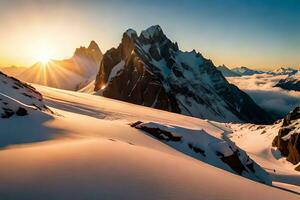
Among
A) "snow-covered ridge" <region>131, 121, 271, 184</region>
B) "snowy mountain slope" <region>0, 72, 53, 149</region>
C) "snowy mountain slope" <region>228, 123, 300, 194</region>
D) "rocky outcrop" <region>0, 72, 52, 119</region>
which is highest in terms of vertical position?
"rocky outcrop" <region>0, 72, 52, 119</region>

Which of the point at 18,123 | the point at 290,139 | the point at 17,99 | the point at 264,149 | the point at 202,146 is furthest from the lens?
the point at 264,149

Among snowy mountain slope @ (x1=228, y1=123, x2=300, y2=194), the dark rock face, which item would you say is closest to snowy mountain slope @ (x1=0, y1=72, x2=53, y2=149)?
snowy mountain slope @ (x1=228, y1=123, x2=300, y2=194)

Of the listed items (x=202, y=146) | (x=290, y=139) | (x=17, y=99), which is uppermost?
(x=17, y=99)

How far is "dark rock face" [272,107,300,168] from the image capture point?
7381 cm

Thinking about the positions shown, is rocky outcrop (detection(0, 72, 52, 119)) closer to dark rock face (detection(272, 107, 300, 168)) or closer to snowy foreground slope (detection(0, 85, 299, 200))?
snowy foreground slope (detection(0, 85, 299, 200))

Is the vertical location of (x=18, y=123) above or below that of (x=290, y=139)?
above

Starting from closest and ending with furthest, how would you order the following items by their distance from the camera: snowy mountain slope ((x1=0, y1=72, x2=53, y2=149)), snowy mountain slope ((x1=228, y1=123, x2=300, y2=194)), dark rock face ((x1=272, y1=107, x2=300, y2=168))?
snowy mountain slope ((x1=0, y1=72, x2=53, y2=149)) < snowy mountain slope ((x1=228, y1=123, x2=300, y2=194)) < dark rock face ((x1=272, y1=107, x2=300, y2=168))

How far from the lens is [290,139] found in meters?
77.3

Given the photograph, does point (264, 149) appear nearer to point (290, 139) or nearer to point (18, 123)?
point (290, 139)

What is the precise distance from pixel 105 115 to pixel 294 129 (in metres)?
50.3

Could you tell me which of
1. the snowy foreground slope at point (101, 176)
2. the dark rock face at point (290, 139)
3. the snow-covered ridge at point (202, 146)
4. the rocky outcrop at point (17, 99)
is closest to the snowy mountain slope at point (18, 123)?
the rocky outcrop at point (17, 99)

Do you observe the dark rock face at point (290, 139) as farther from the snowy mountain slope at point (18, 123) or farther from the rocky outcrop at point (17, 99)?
the snowy mountain slope at point (18, 123)

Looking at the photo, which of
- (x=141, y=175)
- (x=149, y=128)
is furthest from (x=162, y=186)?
(x=149, y=128)

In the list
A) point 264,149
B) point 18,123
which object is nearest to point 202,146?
point 18,123
